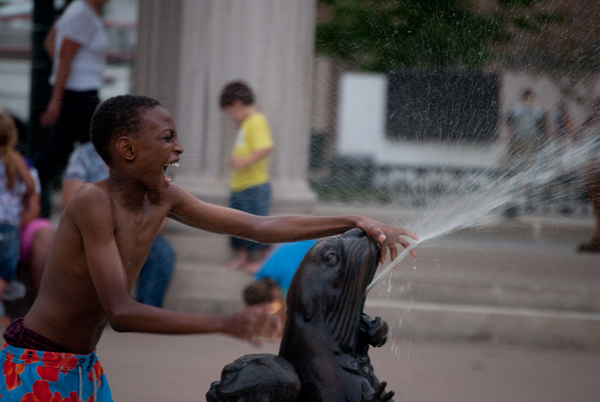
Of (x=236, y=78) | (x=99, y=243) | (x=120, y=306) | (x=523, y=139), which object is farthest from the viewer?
(x=523, y=139)

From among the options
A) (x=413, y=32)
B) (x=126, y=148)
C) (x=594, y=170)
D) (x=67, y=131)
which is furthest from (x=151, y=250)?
(x=413, y=32)

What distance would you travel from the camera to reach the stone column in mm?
5688

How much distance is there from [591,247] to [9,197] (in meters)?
4.54

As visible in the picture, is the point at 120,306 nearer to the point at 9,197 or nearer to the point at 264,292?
the point at 264,292

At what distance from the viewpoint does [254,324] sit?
5.29 feet

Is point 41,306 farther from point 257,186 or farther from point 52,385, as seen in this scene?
point 257,186

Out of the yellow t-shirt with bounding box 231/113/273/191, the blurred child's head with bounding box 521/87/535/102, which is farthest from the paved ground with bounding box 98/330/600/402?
the blurred child's head with bounding box 521/87/535/102

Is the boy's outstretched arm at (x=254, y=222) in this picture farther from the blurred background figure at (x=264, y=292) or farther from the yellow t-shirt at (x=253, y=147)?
the yellow t-shirt at (x=253, y=147)

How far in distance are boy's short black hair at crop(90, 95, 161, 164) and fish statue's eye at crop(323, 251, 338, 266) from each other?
0.61 m

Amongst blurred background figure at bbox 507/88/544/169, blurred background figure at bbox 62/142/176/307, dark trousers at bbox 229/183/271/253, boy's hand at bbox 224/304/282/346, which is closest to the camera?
boy's hand at bbox 224/304/282/346

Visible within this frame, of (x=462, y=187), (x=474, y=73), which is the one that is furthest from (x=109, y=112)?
(x=474, y=73)

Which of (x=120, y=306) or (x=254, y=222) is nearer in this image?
(x=120, y=306)

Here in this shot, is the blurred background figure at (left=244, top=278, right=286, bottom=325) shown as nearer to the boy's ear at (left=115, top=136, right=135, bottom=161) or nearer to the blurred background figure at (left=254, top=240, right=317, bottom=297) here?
the blurred background figure at (left=254, top=240, right=317, bottom=297)

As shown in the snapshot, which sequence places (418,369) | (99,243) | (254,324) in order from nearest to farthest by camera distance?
(254,324) → (99,243) → (418,369)
